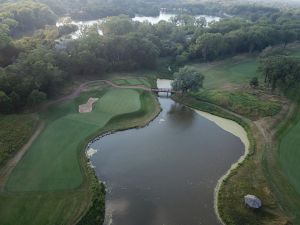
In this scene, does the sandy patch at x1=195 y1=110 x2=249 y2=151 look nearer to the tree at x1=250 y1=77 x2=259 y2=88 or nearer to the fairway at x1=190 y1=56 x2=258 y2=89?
the fairway at x1=190 y1=56 x2=258 y2=89

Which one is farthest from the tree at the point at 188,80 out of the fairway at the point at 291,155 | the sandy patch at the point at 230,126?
the fairway at the point at 291,155

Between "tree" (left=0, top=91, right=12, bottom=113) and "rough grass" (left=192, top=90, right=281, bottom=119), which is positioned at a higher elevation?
"tree" (left=0, top=91, right=12, bottom=113)

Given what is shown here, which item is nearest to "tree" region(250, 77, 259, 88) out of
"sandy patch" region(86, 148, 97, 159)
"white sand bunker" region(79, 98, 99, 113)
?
"white sand bunker" region(79, 98, 99, 113)

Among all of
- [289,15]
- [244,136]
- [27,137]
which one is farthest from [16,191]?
[289,15]

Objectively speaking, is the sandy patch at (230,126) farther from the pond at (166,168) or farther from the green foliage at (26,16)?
the green foliage at (26,16)

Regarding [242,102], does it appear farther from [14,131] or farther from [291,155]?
[14,131]

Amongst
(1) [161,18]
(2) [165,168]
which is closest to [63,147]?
(2) [165,168]

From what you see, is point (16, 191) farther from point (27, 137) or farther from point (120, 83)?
point (120, 83)
